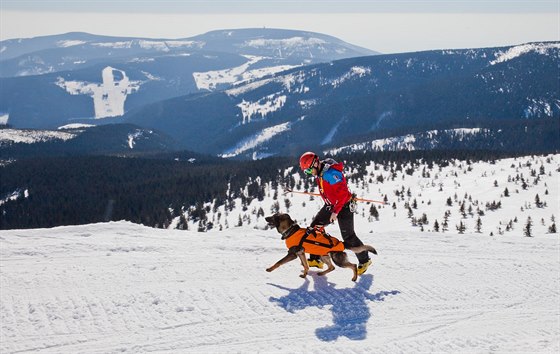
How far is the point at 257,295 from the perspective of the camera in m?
9.66

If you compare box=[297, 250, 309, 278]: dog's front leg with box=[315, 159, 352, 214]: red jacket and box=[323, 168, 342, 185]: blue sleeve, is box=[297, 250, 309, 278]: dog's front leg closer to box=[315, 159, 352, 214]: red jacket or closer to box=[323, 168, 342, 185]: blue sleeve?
box=[315, 159, 352, 214]: red jacket

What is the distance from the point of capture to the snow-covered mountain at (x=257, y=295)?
8.16 metres

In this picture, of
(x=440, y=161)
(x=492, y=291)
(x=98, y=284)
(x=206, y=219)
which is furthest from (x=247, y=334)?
(x=440, y=161)

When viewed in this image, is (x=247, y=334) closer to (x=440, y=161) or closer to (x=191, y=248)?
(x=191, y=248)

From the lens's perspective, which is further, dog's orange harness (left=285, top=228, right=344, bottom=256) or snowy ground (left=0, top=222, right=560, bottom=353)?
dog's orange harness (left=285, top=228, right=344, bottom=256)

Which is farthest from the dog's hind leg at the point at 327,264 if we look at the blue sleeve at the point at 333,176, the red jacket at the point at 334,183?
the blue sleeve at the point at 333,176

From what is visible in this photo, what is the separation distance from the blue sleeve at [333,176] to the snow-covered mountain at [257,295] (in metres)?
2.21

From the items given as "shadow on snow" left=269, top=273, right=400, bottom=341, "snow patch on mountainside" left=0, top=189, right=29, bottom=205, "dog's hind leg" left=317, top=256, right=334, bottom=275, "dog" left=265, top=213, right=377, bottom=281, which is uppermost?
"dog" left=265, top=213, right=377, bottom=281

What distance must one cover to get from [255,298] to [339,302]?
5.38 feet

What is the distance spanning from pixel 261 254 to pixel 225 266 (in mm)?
1250

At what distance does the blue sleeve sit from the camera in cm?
979

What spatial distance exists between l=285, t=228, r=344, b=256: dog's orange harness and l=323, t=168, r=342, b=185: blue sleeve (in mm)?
1166

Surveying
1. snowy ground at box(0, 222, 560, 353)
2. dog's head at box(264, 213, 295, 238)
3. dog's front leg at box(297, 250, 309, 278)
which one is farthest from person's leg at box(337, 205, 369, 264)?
dog's head at box(264, 213, 295, 238)

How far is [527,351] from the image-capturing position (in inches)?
314
